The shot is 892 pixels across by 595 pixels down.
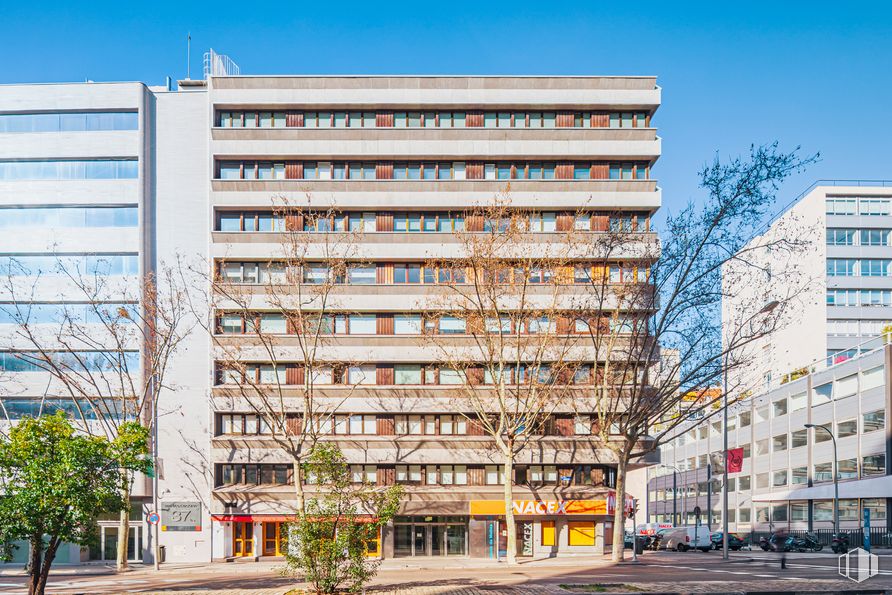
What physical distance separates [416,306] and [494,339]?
5.50 meters

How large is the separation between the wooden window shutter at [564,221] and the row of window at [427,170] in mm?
2446

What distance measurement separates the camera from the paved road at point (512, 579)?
28.7 m

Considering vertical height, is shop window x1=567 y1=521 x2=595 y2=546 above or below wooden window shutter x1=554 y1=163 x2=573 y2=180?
below

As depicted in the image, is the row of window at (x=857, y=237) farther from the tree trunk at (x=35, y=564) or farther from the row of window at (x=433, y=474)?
the tree trunk at (x=35, y=564)

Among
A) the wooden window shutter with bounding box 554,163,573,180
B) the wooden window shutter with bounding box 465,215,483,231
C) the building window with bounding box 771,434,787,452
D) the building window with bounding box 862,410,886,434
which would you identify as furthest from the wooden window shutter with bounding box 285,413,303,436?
the building window with bounding box 771,434,787,452

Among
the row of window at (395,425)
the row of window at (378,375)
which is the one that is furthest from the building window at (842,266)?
the row of window at (378,375)

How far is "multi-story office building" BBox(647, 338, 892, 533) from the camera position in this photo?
68.2 m

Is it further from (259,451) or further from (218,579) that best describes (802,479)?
(218,579)

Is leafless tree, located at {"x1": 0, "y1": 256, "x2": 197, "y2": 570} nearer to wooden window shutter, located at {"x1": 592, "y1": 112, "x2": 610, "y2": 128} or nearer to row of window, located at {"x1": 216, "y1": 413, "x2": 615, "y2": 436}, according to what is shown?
row of window, located at {"x1": 216, "y1": 413, "x2": 615, "y2": 436}

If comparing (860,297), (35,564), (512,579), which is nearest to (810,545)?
(512,579)

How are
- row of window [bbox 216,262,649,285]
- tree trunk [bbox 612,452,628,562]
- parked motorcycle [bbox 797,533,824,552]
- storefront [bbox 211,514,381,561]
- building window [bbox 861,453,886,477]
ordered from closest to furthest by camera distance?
1. tree trunk [bbox 612,452,628,562]
2. storefront [bbox 211,514,381,561]
3. row of window [bbox 216,262,649,285]
4. parked motorcycle [bbox 797,533,824,552]
5. building window [bbox 861,453,886,477]

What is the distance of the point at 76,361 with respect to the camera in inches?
2076

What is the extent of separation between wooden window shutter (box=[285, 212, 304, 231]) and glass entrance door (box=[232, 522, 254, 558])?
61.7 ft

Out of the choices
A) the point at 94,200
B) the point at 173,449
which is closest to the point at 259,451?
the point at 173,449
